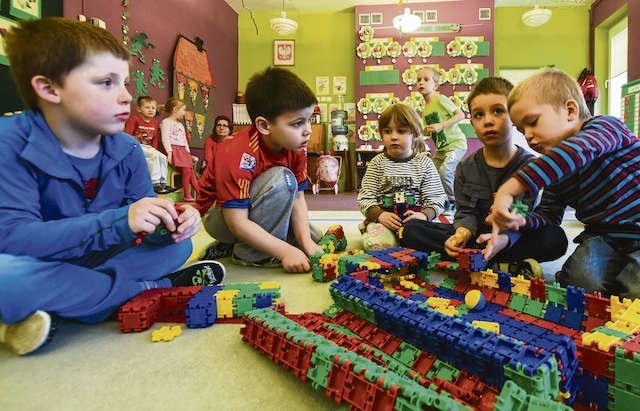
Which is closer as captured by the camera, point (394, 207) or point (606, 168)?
point (606, 168)

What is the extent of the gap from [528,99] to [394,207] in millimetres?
758

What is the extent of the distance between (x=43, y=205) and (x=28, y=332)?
9.8 inches

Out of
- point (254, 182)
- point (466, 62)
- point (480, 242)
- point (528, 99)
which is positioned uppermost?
point (466, 62)

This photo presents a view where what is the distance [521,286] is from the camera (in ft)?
2.71

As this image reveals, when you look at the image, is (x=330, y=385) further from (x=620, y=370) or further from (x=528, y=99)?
(x=528, y=99)

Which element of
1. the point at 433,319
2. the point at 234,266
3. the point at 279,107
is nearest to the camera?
the point at 433,319

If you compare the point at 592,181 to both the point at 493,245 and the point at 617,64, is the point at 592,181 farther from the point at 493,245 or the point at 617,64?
the point at 617,64

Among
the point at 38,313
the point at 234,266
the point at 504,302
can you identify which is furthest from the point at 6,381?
the point at 504,302

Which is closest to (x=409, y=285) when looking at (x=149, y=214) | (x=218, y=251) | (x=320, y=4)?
(x=149, y=214)

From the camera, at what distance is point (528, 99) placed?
0.90m

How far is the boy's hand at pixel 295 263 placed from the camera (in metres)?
1.21

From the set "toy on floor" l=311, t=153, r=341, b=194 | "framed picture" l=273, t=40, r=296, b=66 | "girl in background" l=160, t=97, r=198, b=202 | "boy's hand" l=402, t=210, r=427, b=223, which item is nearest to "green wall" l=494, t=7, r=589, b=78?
"toy on floor" l=311, t=153, r=341, b=194

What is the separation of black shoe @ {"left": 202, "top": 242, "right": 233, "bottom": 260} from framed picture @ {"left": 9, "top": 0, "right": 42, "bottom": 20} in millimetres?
1681

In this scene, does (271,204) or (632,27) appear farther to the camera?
(632,27)
